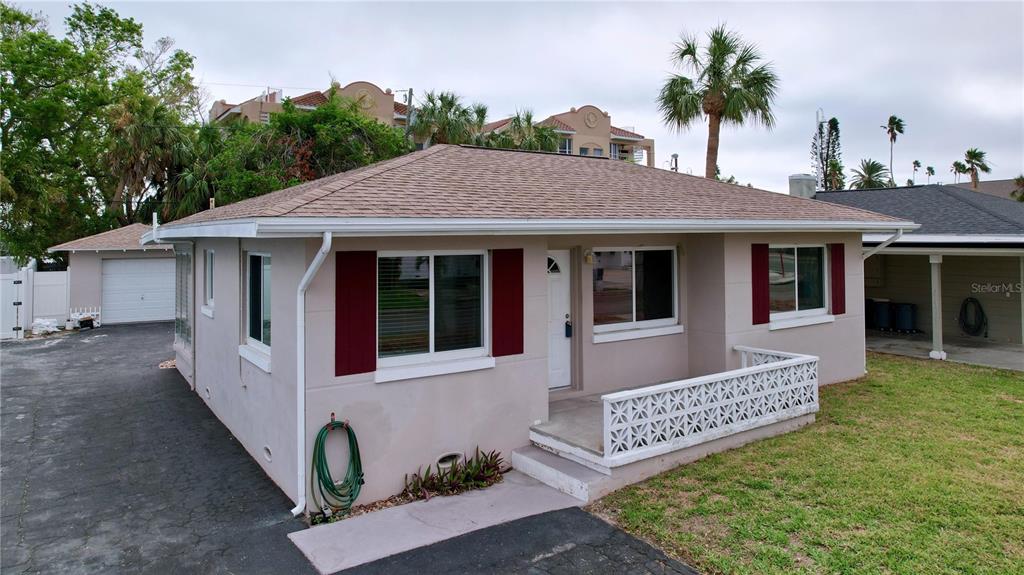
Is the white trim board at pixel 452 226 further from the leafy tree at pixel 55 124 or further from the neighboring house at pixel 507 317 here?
the leafy tree at pixel 55 124

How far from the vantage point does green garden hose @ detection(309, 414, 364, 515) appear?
222 inches

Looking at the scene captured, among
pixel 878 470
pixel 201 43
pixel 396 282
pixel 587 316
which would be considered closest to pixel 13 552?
pixel 396 282

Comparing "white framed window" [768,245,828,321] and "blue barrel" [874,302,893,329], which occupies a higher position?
"white framed window" [768,245,828,321]

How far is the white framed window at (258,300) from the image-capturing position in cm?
703

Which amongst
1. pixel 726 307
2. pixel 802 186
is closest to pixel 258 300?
pixel 726 307

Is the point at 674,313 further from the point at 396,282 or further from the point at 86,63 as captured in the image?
the point at 86,63

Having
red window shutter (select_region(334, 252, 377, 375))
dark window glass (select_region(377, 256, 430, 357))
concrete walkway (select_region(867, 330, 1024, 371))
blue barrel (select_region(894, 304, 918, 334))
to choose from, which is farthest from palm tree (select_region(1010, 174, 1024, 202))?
red window shutter (select_region(334, 252, 377, 375))

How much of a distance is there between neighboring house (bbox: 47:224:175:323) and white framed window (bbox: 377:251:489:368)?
1731 centimetres

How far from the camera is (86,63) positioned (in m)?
28.2

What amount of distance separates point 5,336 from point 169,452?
1493cm

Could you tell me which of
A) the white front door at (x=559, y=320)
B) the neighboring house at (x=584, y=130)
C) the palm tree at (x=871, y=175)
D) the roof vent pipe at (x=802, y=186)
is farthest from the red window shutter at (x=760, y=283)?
the palm tree at (x=871, y=175)

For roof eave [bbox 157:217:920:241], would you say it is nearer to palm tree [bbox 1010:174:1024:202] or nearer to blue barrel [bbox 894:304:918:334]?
blue barrel [bbox 894:304:918:334]

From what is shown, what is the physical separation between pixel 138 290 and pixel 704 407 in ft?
70.1

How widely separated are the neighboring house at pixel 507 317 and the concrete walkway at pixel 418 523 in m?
0.34
